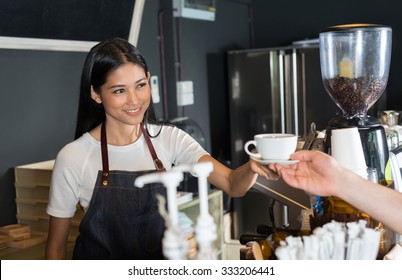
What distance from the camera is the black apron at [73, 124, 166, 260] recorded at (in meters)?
1.88

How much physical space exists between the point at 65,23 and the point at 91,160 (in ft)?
4.87

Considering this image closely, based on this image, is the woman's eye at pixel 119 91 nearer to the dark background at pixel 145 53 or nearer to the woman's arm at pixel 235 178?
the woman's arm at pixel 235 178

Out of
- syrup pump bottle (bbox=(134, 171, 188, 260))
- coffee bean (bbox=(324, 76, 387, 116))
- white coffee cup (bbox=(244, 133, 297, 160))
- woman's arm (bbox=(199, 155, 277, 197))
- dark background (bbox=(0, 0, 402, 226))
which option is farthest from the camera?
dark background (bbox=(0, 0, 402, 226))

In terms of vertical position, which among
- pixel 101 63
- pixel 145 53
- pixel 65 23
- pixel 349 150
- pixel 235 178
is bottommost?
pixel 235 178

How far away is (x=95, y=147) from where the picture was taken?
6.55 ft

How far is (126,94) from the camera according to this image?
6.20 feet

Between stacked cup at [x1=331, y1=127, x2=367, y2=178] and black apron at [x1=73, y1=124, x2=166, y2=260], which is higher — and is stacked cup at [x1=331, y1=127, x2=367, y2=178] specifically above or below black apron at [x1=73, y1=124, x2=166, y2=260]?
above

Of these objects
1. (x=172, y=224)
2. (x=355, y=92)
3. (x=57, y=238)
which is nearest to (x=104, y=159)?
(x=57, y=238)

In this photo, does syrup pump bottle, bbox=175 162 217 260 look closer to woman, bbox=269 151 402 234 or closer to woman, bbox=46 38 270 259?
woman, bbox=269 151 402 234

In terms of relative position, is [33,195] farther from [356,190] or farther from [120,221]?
[356,190]

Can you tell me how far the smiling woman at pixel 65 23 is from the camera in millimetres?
2865

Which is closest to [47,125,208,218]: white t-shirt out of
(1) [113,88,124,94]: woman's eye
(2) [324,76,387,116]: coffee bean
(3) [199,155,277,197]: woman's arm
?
(3) [199,155,277,197]: woman's arm
